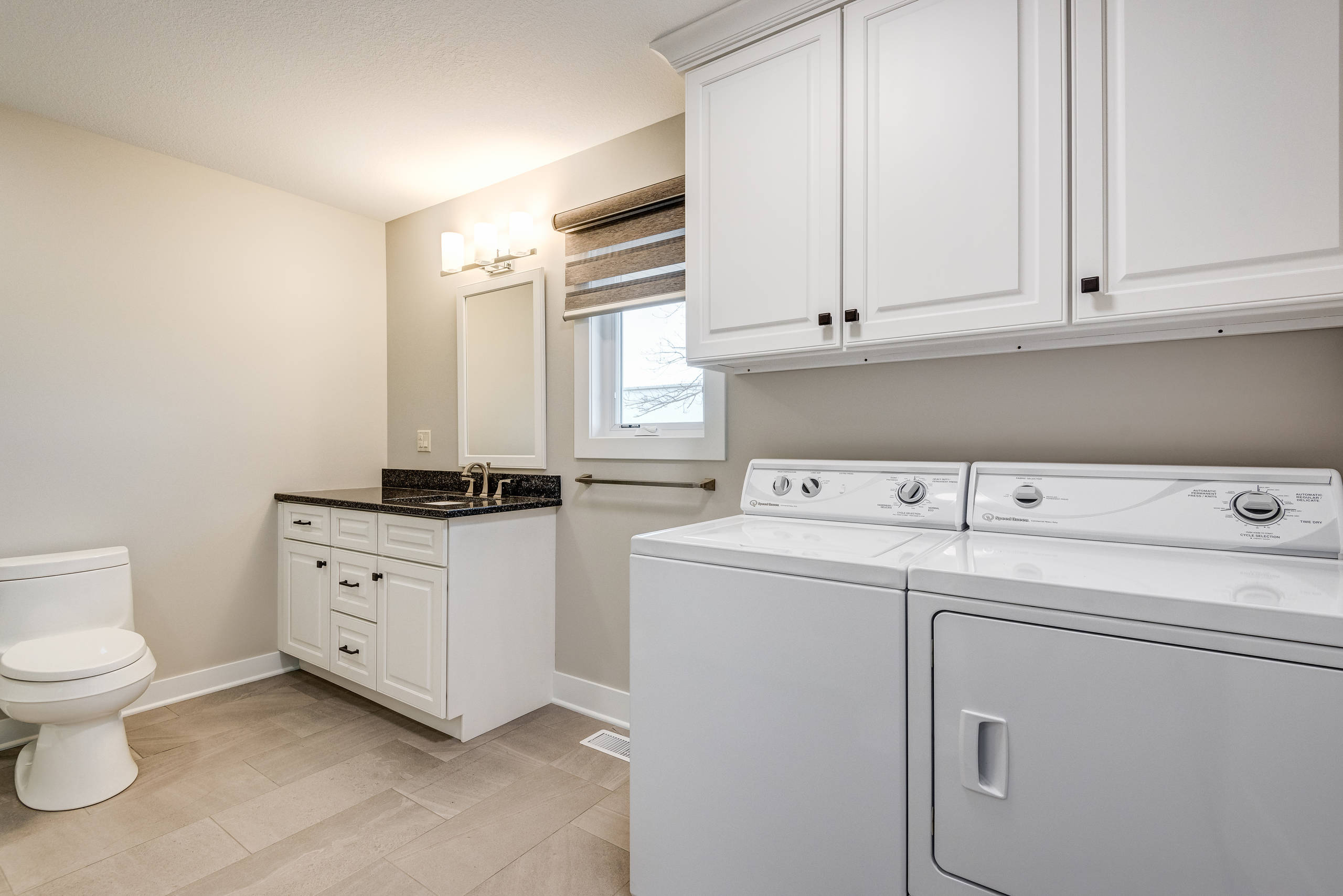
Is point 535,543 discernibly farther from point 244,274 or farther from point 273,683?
point 244,274

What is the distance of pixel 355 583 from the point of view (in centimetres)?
259

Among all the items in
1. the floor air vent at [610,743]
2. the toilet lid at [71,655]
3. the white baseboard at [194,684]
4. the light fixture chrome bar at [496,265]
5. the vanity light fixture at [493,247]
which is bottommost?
the floor air vent at [610,743]

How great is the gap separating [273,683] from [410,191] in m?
2.42

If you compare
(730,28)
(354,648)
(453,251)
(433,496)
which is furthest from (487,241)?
(354,648)

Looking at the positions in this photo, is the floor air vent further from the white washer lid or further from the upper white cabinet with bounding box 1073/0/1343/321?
the upper white cabinet with bounding box 1073/0/1343/321

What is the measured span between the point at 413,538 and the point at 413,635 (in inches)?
14.2

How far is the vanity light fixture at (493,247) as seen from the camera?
2779 mm

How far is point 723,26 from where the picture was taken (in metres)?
1.80

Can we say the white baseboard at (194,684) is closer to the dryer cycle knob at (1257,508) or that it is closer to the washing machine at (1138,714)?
the washing machine at (1138,714)

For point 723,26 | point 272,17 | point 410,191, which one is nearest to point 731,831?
point 723,26

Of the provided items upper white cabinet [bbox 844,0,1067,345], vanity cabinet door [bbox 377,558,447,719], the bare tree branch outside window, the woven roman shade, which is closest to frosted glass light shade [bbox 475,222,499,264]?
the woven roman shade

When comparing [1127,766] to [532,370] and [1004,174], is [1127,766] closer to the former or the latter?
[1004,174]

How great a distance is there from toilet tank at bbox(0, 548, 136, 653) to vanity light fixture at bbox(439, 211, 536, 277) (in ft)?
5.84

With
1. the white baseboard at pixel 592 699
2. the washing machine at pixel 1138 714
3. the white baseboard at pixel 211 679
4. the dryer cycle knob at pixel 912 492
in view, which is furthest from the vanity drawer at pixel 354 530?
the washing machine at pixel 1138 714
